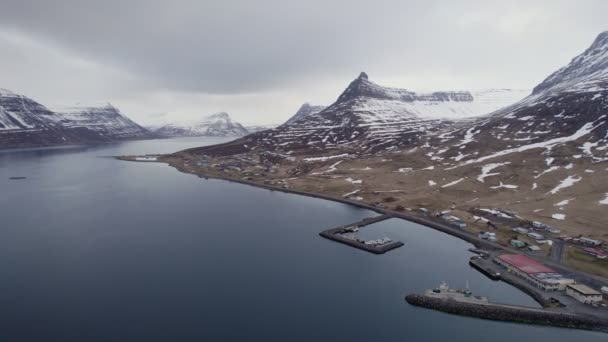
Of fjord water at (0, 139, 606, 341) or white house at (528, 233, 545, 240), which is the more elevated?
white house at (528, 233, 545, 240)

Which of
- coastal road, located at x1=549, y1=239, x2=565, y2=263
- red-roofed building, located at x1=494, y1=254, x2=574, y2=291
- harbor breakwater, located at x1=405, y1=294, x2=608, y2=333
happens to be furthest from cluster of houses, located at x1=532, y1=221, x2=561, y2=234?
harbor breakwater, located at x1=405, y1=294, x2=608, y2=333

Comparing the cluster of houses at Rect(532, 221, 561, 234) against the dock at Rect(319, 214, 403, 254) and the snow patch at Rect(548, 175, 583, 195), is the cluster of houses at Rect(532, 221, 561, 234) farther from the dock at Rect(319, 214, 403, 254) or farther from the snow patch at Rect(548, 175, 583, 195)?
the snow patch at Rect(548, 175, 583, 195)

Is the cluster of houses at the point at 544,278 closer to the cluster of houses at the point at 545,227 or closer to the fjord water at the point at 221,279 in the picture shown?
the fjord water at the point at 221,279

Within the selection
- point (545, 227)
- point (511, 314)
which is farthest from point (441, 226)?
point (511, 314)

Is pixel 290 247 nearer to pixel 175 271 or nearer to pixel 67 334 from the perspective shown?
pixel 175 271

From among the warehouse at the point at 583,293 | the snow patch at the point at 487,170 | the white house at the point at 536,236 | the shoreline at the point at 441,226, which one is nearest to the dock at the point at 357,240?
the shoreline at the point at 441,226

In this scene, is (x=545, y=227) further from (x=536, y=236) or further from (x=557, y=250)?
(x=557, y=250)
